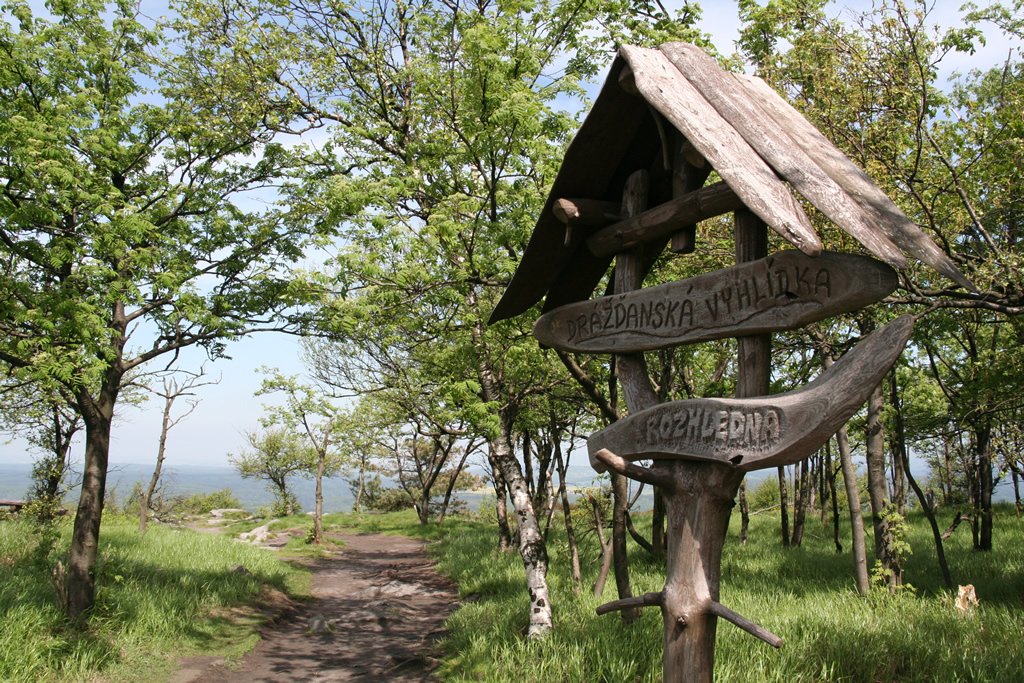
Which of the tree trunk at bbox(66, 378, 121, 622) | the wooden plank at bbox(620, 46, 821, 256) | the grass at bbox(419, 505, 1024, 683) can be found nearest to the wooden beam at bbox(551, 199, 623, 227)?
the wooden plank at bbox(620, 46, 821, 256)

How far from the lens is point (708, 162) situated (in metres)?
3.23

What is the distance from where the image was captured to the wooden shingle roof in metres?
2.76

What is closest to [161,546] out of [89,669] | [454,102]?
[89,669]

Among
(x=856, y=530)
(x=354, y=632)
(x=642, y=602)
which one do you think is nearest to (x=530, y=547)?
(x=354, y=632)

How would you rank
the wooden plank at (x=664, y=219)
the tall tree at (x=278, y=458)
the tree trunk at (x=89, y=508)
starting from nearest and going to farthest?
the wooden plank at (x=664, y=219) → the tree trunk at (x=89, y=508) → the tall tree at (x=278, y=458)

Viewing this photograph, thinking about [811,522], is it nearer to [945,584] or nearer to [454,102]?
[945,584]

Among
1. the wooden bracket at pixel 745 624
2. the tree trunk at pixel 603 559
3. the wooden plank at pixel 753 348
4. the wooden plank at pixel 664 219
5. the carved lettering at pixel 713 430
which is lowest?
the tree trunk at pixel 603 559

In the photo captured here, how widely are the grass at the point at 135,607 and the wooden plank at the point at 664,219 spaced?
723cm

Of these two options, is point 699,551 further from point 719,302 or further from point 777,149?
point 777,149

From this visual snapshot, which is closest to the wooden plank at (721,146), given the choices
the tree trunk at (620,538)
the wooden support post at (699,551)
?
the wooden support post at (699,551)

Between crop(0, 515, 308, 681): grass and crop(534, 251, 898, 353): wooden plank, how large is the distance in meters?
6.98

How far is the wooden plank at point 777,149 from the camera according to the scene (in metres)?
2.69

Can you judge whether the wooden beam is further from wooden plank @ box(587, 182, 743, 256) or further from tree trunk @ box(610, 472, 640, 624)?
tree trunk @ box(610, 472, 640, 624)

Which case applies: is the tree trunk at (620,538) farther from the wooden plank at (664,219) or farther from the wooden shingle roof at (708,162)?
the wooden plank at (664,219)
